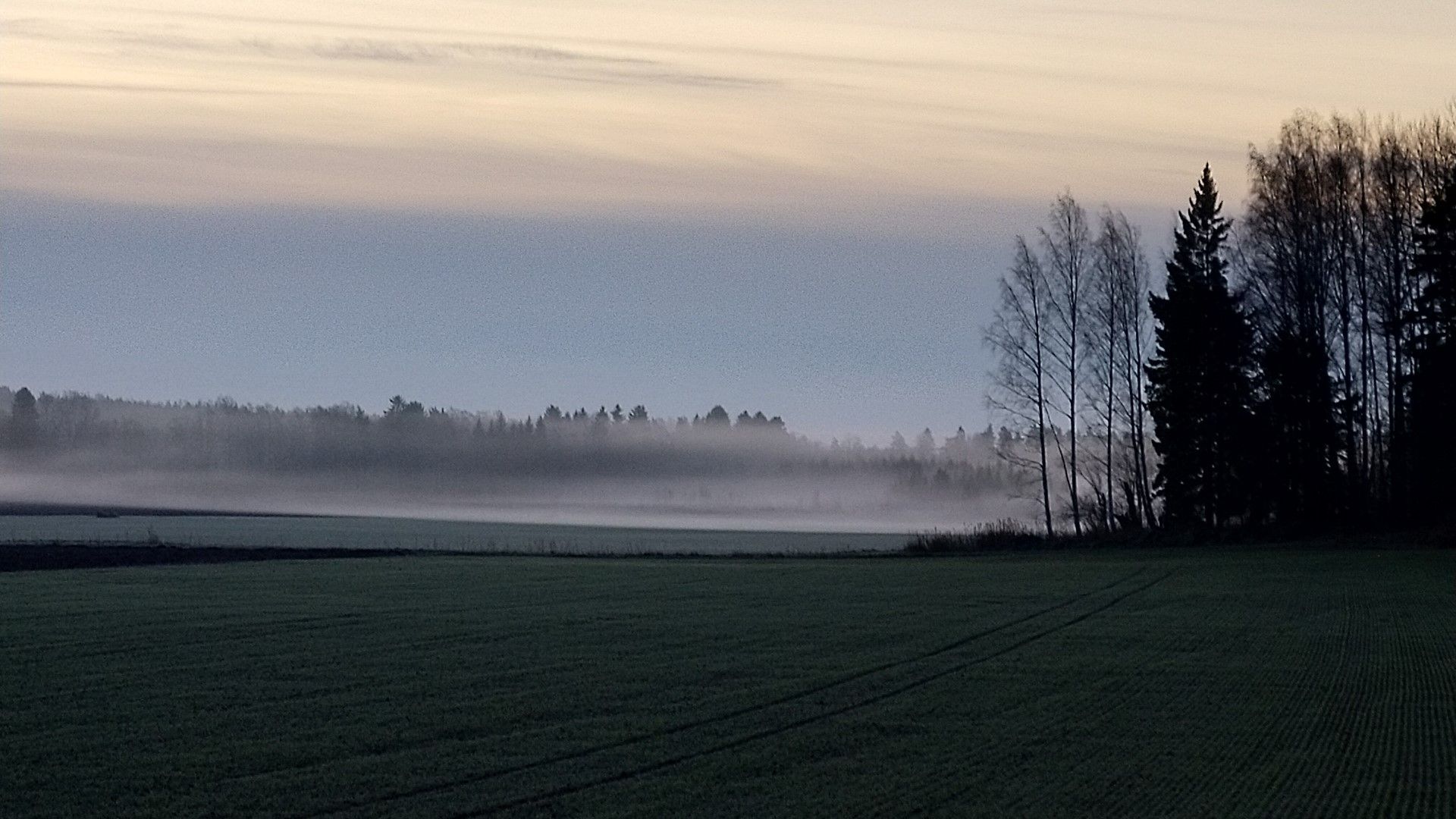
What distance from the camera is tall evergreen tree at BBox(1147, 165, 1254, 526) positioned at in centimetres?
6812

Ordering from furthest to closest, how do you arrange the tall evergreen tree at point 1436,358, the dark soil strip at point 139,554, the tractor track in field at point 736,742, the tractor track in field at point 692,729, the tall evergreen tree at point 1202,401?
the tall evergreen tree at point 1202,401 < the tall evergreen tree at point 1436,358 < the dark soil strip at point 139,554 < the tractor track in field at point 692,729 < the tractor track in field at point 736,742

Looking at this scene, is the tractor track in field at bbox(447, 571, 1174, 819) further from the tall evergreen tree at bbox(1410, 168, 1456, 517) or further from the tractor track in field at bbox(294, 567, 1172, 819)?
the tall evergreen tree at bbox(1410, 168, 1456, 517)

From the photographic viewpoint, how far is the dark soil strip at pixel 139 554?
173 feet

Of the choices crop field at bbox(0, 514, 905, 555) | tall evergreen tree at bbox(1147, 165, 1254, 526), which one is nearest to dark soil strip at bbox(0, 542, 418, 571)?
crop field at bbox(0, 514, 905, 555)

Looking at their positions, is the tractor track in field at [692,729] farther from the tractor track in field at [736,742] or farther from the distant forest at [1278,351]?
the distant forest at [1278,351]

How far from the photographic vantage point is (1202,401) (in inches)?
2697

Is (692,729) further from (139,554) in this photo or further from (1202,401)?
(1202,401)

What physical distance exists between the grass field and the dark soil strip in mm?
17354

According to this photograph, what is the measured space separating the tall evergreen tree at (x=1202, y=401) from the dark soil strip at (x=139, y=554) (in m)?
33.0

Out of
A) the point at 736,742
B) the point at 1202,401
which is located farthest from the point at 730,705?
the point at 1202,401

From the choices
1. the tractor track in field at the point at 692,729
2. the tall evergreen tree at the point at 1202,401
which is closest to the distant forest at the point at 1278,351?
the tall evergreen tree at the point at 1202,401

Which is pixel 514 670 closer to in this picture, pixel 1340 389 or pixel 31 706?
pixel 31 706

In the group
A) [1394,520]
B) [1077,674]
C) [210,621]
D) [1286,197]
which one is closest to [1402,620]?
[1077,674]

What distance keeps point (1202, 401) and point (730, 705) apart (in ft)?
178
